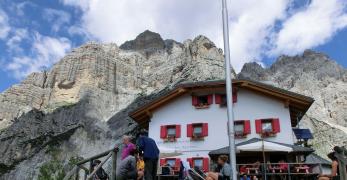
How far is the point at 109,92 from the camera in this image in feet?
327

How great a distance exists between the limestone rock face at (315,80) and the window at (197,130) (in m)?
48.5

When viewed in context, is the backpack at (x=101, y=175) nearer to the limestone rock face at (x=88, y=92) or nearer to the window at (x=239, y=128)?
the window at (x=239, y=128)

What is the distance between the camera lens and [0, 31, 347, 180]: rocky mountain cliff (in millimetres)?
65838

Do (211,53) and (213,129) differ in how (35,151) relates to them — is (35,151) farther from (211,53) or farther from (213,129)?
(213,129)

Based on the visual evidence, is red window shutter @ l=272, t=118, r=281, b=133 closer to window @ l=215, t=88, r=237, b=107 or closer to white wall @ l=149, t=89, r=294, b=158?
white wall @ l=149, t=89, r=294, b=158

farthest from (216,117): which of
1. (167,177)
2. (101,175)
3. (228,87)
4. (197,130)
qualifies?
(101,175)

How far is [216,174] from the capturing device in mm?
10484

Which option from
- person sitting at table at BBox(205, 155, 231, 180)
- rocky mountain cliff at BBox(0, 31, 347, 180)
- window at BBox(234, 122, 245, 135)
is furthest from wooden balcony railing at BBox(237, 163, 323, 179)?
rocky mountain cliff at BBox(0, 31, 347, 180)

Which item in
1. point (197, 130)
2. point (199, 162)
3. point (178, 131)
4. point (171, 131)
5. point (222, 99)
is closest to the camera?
point (199, 162)

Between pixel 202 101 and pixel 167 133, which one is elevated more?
pixel 202 101

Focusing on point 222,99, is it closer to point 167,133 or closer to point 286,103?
point 286,103

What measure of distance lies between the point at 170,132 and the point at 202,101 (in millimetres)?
3010

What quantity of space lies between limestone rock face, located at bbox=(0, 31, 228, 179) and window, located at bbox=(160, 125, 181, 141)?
3444 centimetres

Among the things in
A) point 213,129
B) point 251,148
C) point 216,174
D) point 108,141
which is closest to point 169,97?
point 213,129
